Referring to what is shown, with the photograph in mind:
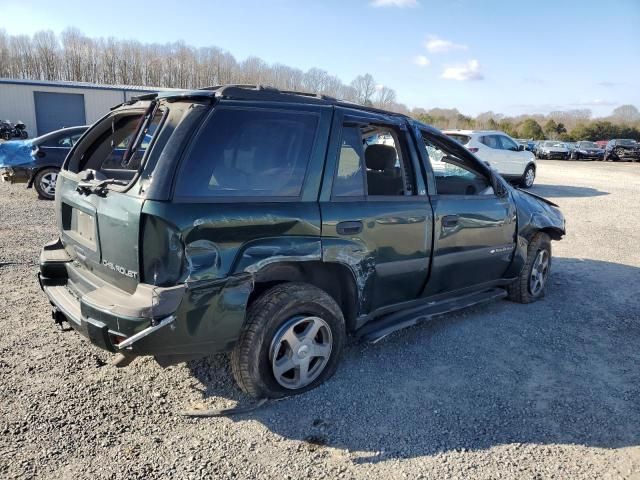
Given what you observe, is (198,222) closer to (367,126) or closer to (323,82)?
(367,126)

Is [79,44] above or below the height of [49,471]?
above

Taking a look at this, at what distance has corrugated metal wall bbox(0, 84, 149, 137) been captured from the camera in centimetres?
3025

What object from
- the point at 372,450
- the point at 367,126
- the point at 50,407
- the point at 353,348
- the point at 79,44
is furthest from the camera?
the point at 79,44

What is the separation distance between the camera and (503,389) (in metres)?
3.38

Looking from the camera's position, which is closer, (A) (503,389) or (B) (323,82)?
(A) (503,389)

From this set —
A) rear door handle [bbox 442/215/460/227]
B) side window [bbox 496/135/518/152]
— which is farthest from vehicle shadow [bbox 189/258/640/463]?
side window [bbox 496/135/518/152]

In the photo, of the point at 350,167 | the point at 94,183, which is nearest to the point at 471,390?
the point at 350,167

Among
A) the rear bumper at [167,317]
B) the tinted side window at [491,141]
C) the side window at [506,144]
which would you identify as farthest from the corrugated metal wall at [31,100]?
the rear bumper at [167,317]

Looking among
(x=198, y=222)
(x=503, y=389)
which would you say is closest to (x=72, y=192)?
(x=198, y=222)

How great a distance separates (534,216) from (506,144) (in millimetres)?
10943

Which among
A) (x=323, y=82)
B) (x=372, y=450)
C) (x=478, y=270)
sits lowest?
(x=372, y=450)

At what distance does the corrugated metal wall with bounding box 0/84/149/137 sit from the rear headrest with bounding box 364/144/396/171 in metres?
30.6

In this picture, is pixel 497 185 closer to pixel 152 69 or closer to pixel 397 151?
pixel 397 151

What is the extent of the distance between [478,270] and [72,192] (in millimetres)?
3326
